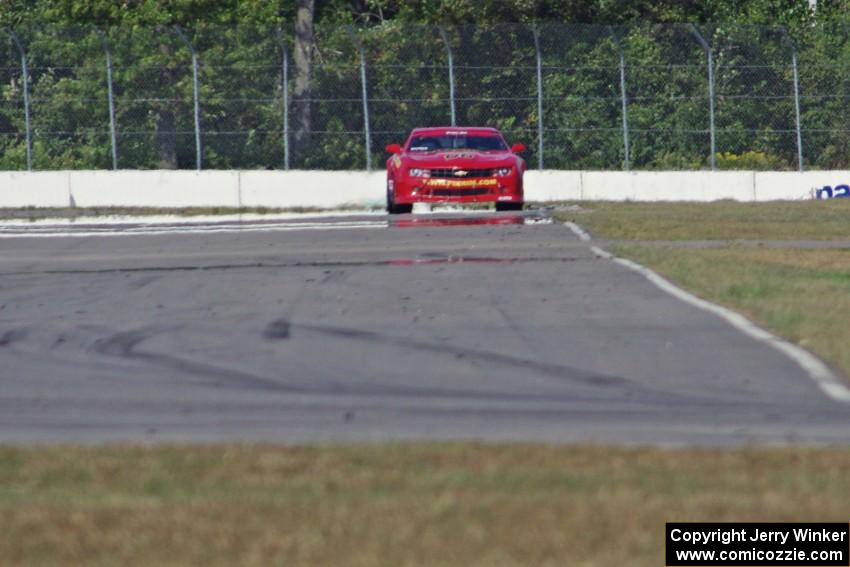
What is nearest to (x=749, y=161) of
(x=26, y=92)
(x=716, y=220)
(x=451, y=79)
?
(x=451, y=79)

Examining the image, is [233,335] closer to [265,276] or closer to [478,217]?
[265,276]

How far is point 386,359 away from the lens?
10.1m

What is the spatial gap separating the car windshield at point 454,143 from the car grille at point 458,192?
107cm

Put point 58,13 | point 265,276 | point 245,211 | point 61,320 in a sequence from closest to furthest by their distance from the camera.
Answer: point 61,320 → point 265,276 → point 245,211 → point 58,13

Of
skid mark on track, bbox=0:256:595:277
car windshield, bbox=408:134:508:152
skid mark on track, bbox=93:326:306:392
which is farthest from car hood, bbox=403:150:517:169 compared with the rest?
skid mark on track, bbox=93:326:306:392

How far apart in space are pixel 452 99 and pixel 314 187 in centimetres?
357

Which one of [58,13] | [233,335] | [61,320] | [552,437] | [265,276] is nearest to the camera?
[552,437]

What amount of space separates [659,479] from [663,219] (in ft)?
60.3

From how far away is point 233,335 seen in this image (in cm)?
1130

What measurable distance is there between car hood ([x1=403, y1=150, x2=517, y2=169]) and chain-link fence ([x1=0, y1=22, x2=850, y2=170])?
24.5ft

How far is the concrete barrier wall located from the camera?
33812mm

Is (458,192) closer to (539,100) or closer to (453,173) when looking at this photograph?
(453,173)

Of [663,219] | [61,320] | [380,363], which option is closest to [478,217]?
[663,219]

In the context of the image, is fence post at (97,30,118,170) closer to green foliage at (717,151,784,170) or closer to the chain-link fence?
the chain-link fence
